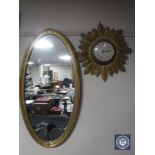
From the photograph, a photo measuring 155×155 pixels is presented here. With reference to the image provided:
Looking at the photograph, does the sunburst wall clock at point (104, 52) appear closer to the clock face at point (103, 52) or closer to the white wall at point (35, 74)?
the clock face at point (103, 52)

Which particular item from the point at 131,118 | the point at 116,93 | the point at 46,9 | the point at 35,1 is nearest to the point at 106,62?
the point at 116,93

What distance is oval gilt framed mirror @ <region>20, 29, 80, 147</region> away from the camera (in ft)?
6.32

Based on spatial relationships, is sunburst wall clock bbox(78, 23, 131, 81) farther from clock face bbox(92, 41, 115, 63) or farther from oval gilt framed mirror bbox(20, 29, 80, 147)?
oval gilt framed mirror bbox(20, 29, 80, 147)

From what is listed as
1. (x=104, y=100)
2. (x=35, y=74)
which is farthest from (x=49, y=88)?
(x=104, y=100)

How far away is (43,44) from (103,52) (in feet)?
1.92

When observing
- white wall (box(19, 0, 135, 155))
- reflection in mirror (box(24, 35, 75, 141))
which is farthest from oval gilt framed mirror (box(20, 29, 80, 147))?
white wall (box(19, 0, 135, 155))

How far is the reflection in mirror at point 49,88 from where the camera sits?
1937 mm

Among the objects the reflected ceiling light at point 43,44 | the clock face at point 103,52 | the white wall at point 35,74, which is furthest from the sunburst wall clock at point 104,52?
the white wall at point 35,74

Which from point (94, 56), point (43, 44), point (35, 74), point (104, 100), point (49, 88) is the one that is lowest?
point (104, 100)

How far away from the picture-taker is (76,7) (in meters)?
1.95

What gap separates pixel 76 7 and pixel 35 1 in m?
0.41

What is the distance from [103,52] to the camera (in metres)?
1.93

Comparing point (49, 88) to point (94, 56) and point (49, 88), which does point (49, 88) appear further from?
point (94, 56)
